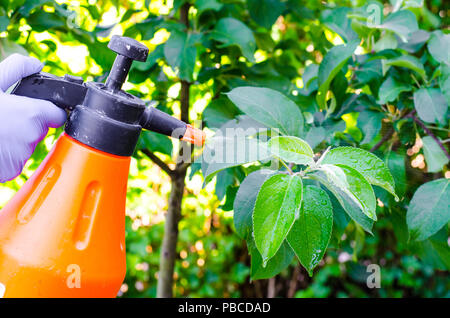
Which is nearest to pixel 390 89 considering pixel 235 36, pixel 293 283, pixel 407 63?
pixel 407 63

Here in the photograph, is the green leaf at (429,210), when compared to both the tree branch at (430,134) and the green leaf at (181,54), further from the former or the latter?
the green leaf at (181,54)

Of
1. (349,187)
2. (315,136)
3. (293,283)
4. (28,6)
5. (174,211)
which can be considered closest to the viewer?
(349,187)

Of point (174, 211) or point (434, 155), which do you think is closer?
point (434, 155)

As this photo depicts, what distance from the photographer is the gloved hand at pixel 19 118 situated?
1.56 ft

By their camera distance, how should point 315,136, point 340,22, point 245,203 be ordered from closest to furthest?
point 245,203 < point 315,136 < point 340,22

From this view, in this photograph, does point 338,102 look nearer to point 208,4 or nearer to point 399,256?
point 208,4

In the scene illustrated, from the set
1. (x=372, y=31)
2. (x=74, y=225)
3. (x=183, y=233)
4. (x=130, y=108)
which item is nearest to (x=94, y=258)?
(x=74, y=225)

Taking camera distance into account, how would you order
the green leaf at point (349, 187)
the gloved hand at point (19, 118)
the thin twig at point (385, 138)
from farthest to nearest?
the thin twig at point (385, 138) → the gloved hand at point (19, 118) → the green leaf at point (349, 187)

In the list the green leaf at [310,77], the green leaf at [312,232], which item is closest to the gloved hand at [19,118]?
the green leaf at [312,232]

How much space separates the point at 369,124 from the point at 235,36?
0.91 ft

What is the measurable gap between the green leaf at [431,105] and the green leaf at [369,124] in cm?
6

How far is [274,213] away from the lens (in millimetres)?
409

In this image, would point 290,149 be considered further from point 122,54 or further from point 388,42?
point 388,42

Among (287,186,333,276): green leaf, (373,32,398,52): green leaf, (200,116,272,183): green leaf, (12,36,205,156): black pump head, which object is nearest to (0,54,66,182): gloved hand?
(12,36,205,156): black pump head
